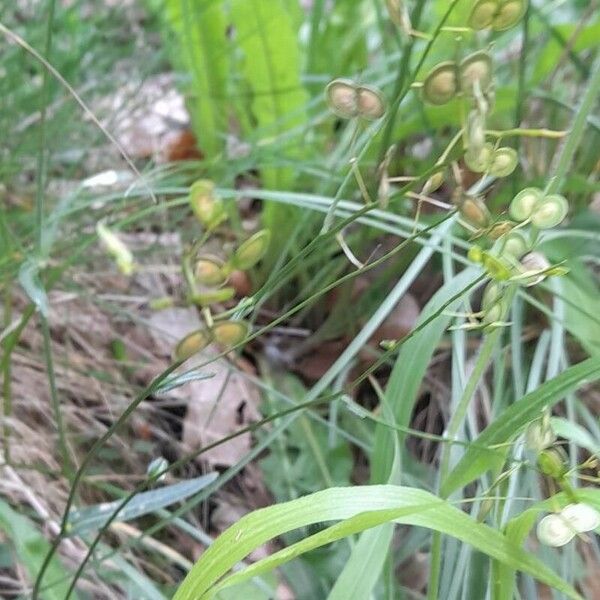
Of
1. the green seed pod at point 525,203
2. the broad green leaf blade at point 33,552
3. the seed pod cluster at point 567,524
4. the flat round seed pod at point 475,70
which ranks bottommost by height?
the seed pod cluster at point 567,524

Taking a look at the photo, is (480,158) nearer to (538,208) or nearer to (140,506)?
(538,208)

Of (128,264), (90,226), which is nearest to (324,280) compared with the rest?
(90,226)

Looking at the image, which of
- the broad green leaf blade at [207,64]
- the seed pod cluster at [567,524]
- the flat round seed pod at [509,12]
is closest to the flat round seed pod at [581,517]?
the seed pod cluster at [567,524]

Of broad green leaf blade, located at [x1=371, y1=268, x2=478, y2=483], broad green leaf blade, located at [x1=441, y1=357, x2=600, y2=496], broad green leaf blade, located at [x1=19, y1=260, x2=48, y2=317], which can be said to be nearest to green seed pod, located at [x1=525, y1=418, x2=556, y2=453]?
broad green leaf blade, located at [x1=441, y1=357, x2=600, y2=496]

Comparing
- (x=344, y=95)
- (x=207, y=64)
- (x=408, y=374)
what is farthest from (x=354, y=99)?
(x=207, y=64)

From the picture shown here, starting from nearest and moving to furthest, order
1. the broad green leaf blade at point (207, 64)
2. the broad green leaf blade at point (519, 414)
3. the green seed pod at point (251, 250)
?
the green seed pod at point (251, 250), the broad green leaf blade at point (519, 414), the broad green leaf blade at point (207, 64)

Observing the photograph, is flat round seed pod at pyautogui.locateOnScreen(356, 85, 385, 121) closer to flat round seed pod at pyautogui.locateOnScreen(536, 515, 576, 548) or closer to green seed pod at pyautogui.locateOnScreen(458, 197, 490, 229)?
green seed pod at pyautogui.locateOnScreen(458, 197, 490, 229)

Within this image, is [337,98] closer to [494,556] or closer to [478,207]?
[478,207]

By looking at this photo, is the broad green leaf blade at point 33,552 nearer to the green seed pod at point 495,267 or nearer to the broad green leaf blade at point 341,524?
the broad green leaf blade at point 341,524
